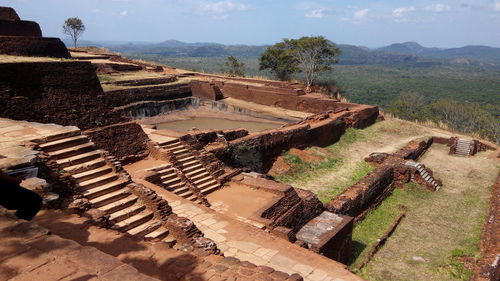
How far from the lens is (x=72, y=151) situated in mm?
6895

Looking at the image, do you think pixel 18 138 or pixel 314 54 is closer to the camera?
pixel 18 138

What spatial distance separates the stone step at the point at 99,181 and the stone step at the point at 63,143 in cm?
87

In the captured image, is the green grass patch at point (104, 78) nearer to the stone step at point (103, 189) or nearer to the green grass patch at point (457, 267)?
the stone step at point (103, 189)

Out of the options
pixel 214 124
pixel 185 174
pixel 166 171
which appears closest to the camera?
pixel 166 171

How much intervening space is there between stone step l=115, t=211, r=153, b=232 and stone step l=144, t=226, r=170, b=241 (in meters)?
0.31

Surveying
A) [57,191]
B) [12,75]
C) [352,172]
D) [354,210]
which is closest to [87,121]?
[12,75]

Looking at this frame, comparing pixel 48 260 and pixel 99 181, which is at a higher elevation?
pixel 48 260

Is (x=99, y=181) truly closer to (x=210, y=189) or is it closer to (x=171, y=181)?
(x=171, y=181)

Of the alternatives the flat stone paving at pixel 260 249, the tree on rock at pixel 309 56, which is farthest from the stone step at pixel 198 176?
the tree on rock at pixel 309 56

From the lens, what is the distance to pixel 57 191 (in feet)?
19.8

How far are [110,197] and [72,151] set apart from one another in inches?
47.3

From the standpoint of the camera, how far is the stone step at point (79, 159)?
Answer: 21.6 ft

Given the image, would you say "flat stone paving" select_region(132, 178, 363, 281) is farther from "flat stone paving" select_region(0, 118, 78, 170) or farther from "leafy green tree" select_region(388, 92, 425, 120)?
"leafy green tree" select_region(388, 92, 425, 120)

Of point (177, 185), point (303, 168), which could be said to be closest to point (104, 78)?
point (303, 168)
